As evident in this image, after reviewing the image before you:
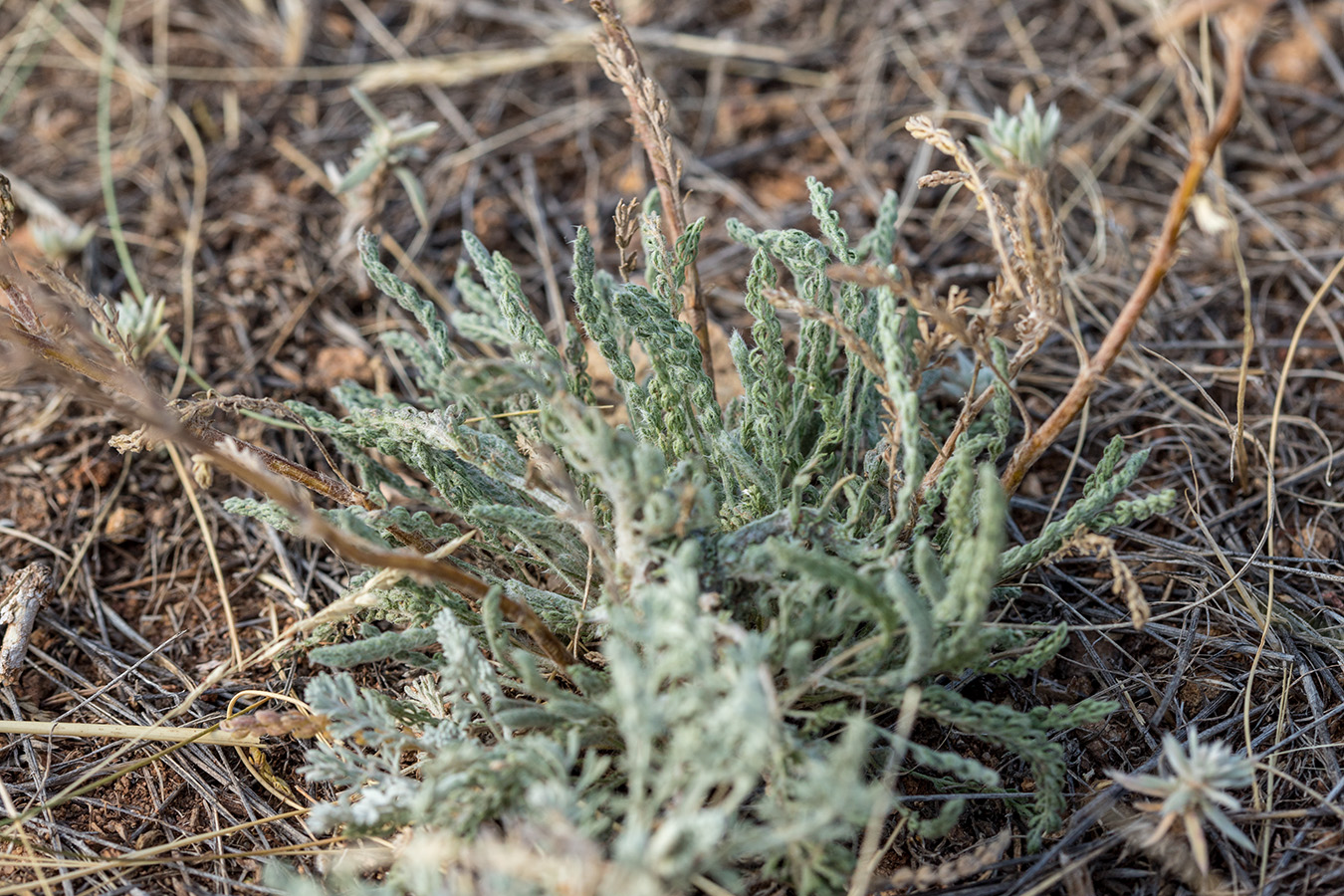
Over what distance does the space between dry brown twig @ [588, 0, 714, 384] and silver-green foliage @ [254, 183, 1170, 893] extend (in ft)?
0.35

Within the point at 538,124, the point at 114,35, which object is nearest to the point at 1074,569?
the point at 538,124

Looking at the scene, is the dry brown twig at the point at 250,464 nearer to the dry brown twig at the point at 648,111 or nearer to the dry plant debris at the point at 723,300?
the dry plant debris at the point at 723,300

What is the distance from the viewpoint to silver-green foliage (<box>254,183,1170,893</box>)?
1.26m

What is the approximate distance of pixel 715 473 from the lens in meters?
1.98

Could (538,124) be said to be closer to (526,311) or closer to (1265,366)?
(526,311)

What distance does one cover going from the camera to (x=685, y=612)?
4.28ft

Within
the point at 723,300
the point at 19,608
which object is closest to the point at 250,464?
the point at 19,608

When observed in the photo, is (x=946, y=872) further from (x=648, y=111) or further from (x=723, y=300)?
(x=723, y=300)

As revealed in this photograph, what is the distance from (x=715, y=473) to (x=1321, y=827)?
119cm

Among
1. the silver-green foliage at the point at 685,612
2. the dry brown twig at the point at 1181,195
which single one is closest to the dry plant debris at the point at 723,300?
the dry brown twig at the point at 1181,195

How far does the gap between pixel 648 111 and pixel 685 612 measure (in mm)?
1040

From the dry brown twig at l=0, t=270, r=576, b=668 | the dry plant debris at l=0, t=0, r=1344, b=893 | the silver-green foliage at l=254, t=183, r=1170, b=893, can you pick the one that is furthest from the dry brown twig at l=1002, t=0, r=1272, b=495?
the dry brown twig at l=0, t=270, r=576, b=668

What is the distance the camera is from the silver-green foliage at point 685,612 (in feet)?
4.12

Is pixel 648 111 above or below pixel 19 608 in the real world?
above
